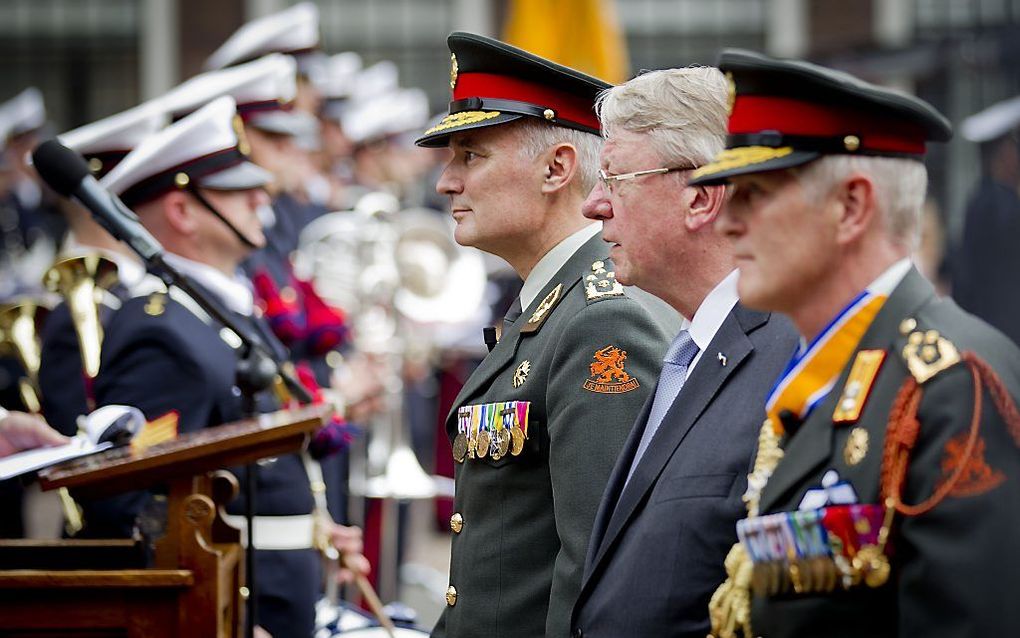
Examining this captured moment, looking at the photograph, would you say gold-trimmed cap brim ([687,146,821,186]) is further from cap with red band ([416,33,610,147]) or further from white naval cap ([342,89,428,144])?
white naval cap ([342,89,428,144])

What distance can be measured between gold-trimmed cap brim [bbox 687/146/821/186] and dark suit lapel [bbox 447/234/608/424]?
3.19 feet

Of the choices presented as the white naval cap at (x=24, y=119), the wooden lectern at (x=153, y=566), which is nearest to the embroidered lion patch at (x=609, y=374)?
the wooden lectern at (x=153, y=566)

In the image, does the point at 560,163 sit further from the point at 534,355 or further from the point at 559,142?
the point at 534,355

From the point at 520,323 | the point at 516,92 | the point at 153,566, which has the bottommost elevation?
the point at 153,566

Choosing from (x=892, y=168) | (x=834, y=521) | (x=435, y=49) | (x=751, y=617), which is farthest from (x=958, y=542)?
(x=435, y=49)

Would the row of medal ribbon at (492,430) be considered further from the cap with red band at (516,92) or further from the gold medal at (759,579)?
the gold medal at (759,579)

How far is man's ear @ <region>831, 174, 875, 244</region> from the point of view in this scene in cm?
225

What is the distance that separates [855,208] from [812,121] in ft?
0.48

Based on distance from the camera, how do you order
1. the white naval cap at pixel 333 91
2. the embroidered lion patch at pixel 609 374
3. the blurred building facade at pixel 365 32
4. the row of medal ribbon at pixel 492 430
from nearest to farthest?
the embroidered lion patch at pixel 609 374
the row of medal ribbon at pixel 492 430
the white naval cap at pixel 333 91
the blurred building facade at pixel 365 32

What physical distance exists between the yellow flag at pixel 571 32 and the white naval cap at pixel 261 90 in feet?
14.2

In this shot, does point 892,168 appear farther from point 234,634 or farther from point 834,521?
point 234,634

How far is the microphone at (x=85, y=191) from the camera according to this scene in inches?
151

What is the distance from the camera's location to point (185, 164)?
4.79 m

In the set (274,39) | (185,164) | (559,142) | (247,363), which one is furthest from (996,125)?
(247,363)
